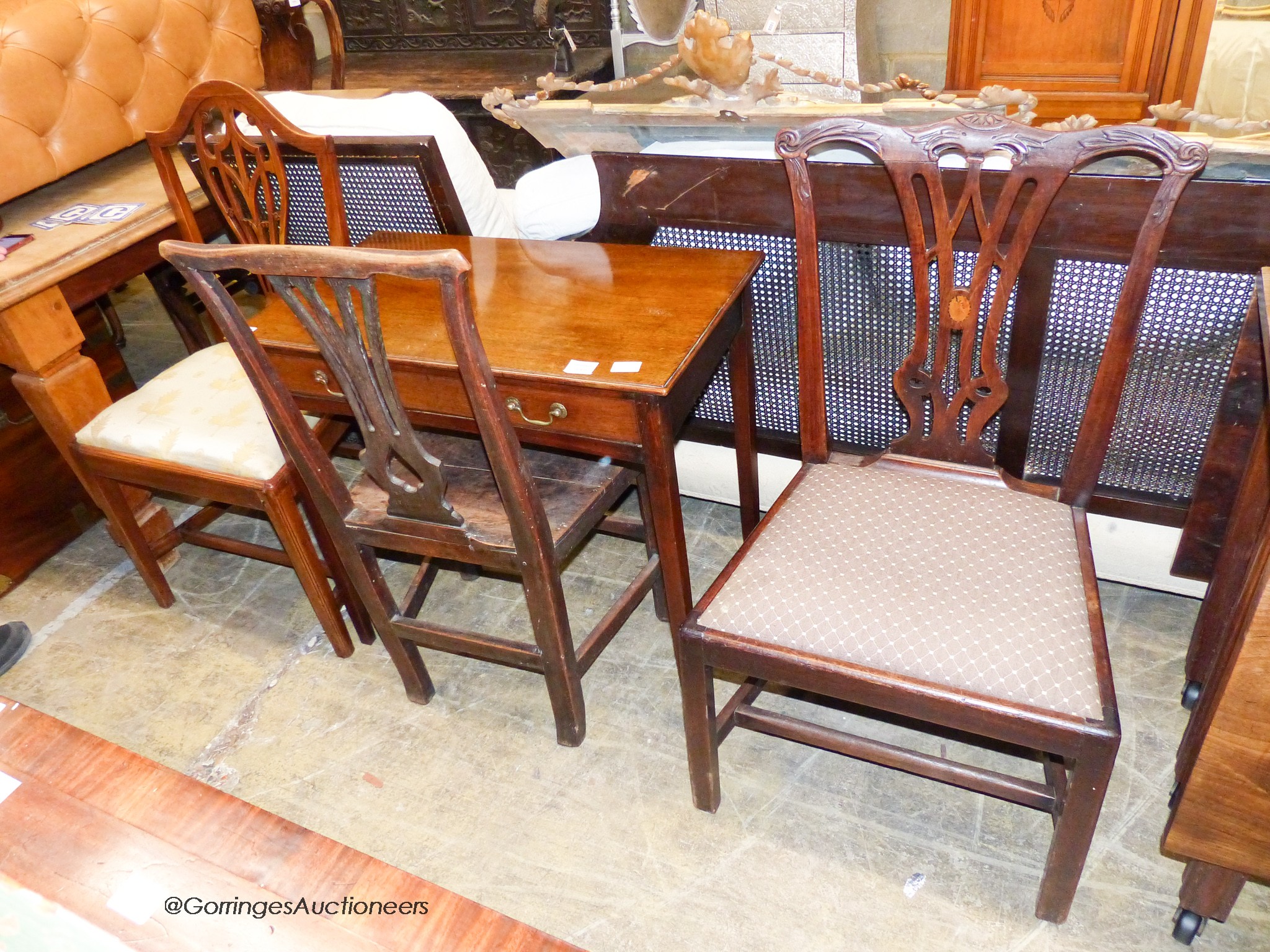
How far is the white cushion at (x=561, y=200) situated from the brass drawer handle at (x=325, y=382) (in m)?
0.51

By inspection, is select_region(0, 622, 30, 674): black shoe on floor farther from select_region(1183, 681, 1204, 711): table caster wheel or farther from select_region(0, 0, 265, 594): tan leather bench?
select_region(1183, 681, 1204, 711): table caster wheel

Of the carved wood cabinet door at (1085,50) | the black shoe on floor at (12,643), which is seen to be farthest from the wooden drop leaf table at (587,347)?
the carved wood cabinet door at (1085,50)

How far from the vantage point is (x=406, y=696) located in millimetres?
1900

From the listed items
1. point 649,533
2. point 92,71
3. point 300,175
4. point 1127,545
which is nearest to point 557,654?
point 649,533

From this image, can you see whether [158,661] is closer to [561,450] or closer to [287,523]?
[287,523]

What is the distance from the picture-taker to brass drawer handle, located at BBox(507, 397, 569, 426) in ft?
4.66

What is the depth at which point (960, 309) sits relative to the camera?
4.53ft

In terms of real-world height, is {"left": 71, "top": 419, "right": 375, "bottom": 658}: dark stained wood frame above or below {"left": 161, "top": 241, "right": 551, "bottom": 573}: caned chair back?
below

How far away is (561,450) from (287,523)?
0.56 m

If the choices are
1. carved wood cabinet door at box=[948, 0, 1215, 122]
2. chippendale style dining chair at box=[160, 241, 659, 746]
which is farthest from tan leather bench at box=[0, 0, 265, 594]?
carved wood cabinet door at box=[948, 0, 1215, 122]

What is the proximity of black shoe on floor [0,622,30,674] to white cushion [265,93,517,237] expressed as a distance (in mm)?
1309

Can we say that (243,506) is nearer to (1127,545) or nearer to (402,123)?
(402,123)

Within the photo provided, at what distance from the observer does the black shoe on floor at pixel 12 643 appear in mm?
2061

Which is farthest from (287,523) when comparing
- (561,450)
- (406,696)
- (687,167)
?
(687,167)
